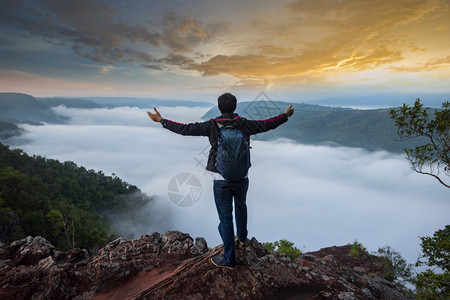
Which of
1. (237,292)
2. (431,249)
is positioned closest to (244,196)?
(237,292)

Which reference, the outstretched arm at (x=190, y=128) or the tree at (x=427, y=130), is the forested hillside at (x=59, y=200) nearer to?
Answer: the outstretched arm at (x=190, y=128)

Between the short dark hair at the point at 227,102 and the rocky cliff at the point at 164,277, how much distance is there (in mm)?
3800

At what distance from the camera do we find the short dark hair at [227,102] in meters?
5.00

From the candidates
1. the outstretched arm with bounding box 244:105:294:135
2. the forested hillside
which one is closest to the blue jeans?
the outstretched arm with bounding box 244:105:294:135

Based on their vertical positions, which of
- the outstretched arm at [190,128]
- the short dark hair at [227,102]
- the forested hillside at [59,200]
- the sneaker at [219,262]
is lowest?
the forested hillside at [59,200]

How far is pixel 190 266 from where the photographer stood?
5762 mm

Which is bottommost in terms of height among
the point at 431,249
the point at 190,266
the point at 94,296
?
the point at 431,249

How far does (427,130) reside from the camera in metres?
8.91

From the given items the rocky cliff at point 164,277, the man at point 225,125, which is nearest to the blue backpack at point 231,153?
the man at point 225,125

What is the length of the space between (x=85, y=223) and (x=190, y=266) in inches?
2331

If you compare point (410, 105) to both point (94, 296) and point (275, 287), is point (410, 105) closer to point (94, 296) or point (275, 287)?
point (275, 287)

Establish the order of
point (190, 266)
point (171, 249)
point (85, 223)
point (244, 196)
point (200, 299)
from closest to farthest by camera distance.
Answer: point (200, 299)
point (244, 196)
point (190, 266)
point (171, 249)
point (85, 223)

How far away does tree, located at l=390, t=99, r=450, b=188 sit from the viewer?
8.23m

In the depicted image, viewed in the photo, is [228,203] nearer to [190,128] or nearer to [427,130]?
[190,128]
